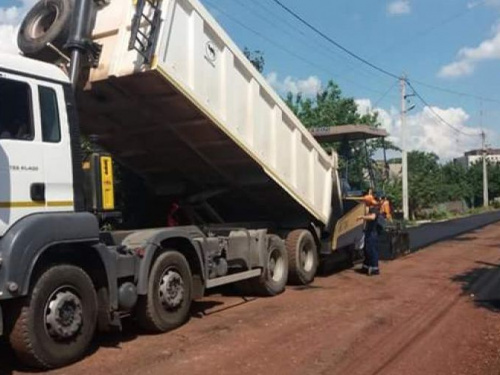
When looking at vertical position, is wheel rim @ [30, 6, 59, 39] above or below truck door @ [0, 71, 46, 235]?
above

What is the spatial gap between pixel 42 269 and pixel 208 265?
9.61ft

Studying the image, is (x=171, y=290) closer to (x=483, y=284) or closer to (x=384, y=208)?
(x=483, y=284)

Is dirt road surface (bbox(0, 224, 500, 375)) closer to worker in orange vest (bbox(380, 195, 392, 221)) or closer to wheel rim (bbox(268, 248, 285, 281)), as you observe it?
wheel rim (bbox(268, 248, 285, 281))

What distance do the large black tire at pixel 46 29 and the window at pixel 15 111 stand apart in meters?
1.37

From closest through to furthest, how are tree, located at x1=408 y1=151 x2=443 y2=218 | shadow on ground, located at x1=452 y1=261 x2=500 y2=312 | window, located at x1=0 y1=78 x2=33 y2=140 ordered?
window, located at x1=0 y1=78 x2=33 y2=140, shadow on ground, located at x1=452 y1=261 x2=500 y2=312, tree, located at x1=408 y1=151 x2=443 y2=218

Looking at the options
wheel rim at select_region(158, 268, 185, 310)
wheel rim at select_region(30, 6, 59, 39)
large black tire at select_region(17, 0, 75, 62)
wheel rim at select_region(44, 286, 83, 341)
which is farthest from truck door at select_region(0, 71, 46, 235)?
wheel rim at select_region(158, 268, 185, 310)

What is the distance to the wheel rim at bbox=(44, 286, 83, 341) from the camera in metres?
5.93

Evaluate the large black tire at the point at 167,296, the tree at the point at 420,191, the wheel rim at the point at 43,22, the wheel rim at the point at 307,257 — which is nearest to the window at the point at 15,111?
the wheel rim at the point at 43,22

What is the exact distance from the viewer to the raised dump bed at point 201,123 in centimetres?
742

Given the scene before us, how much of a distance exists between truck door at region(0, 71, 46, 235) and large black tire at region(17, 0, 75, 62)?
4.30 ft

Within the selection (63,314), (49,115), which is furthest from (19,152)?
(63,314)

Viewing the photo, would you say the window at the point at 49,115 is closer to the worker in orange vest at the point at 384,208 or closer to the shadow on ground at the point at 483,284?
the shadow on ground at the point at 483,284

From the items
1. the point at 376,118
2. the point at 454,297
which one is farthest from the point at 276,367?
the point at 376,118

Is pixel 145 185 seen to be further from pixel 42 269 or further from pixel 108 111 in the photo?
pixel 42 269
